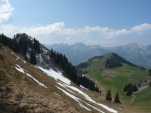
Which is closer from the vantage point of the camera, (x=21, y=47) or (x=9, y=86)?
(x=9, y=86)

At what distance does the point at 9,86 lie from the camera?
32594mm

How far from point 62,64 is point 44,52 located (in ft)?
39.7

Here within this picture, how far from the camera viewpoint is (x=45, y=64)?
170m

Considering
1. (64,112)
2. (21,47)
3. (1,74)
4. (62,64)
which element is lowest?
(62,64)

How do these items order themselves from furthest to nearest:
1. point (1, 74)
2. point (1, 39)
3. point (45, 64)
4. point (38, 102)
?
point (45, 64), point (1, 39), point (1, 74), point (38, 102)

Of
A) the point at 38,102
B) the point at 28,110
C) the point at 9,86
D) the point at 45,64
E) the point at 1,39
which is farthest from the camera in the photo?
the point at 45,64

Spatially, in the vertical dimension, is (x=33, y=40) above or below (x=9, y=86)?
below

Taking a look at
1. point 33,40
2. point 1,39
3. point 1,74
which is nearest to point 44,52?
point 33,40

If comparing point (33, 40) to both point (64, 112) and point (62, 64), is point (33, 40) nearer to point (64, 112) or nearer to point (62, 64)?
point (62, 64)

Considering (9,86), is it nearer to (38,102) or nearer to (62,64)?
(38,102)

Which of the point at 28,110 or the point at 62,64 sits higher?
the point at 28,110

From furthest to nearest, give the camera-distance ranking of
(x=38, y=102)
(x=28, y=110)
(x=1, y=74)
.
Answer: (x=1, y=74) → (x=38, y=102) → (x=28, y=110)

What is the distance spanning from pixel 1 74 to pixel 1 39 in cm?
11289

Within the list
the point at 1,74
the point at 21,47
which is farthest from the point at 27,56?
the point at 1,74
